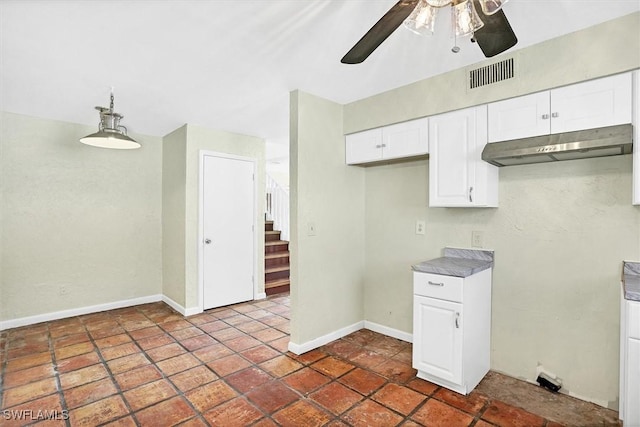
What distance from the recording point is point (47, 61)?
2.42 meters

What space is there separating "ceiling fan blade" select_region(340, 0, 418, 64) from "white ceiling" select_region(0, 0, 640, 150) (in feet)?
1.23

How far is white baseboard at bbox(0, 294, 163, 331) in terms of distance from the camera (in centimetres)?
366

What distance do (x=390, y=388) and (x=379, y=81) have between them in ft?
8.05

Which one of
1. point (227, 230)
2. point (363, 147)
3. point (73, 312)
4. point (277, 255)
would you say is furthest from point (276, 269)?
point (363, 147)

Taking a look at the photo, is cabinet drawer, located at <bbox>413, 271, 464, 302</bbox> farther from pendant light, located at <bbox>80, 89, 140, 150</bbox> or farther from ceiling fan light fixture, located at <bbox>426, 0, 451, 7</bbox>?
pendant light, located at <bbox>80, 89, 140, 150</bbox>

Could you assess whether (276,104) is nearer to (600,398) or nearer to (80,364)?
(80,364)

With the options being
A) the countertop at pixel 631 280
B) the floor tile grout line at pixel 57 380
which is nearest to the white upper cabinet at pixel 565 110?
the countertop at pixel 631 280

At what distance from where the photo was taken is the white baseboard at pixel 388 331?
3246 millimetres

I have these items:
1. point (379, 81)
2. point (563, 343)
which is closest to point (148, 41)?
point (379, 81)

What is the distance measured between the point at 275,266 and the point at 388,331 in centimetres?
256

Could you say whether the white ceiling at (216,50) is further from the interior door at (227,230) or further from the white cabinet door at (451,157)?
the interior door at (227,230)

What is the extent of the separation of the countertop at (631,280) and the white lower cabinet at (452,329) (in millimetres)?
796

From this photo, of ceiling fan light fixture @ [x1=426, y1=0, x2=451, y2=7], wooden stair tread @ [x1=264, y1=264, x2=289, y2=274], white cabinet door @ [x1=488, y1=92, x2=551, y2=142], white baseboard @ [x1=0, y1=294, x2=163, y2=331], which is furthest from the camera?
wooden stair tread @ [x1=264, y1=264, x2=289, y2=274]

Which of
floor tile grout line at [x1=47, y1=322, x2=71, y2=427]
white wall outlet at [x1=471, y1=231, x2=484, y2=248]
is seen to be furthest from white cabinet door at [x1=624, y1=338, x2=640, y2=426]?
floor tile grout line at [x1=47, y1=322, x2=71, y2=427]
